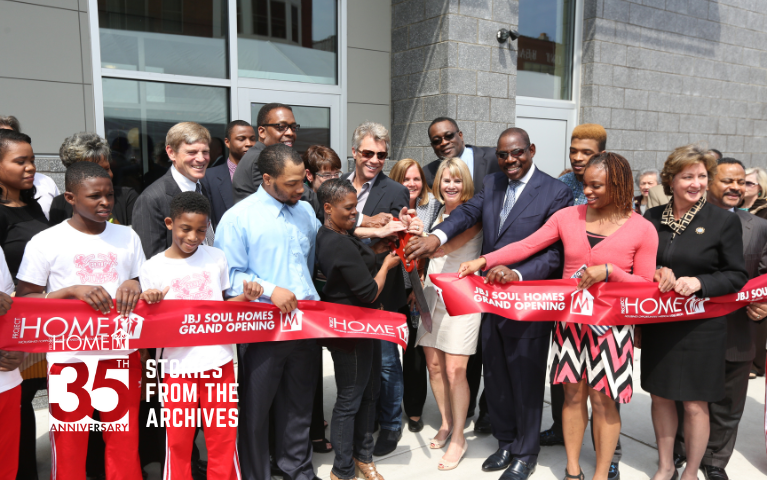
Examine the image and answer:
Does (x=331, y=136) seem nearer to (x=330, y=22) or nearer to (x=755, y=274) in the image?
(x=330, y=22)

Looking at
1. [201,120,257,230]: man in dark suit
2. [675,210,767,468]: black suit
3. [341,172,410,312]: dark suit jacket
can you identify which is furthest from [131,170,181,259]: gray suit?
[675,210,767,468]: black suit

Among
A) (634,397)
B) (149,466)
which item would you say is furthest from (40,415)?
(634,397)

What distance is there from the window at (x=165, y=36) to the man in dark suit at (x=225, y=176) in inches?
76.2

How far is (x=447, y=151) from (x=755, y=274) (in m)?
2.49

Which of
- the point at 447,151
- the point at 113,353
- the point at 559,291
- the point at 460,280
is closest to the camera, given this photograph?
the point at 113,353

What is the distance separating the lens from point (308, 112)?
716 cm

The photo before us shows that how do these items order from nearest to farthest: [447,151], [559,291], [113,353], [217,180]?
[113,353] → [559,291] → [217,180] → [447,151]

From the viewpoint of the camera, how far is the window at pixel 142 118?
19.2 ft

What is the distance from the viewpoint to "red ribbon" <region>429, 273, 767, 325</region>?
3250mm

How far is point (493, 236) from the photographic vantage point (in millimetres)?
3775

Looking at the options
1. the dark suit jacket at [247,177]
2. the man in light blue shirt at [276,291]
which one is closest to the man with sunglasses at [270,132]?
the dark suit jacket at [247,177]

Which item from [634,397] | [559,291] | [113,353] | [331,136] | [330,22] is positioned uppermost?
[330,22]


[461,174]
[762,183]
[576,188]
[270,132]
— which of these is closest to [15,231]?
[270,132]

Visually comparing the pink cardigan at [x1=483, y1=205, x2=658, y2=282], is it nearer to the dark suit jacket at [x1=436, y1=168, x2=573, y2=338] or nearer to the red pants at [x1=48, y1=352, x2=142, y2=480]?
the dark suit jacket at [x1=436, y1=168, x2=573, y2=338]
